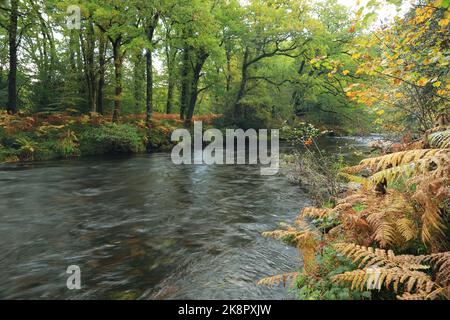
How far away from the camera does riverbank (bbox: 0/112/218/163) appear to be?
1349 cm

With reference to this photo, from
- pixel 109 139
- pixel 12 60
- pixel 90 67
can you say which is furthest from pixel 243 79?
pixel 12 60

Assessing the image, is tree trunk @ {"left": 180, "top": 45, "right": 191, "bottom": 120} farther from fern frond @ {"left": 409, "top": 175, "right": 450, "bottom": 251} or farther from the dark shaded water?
fern frond @ {"left": 409, "top": 175, "right": 450, "bottom": 251}

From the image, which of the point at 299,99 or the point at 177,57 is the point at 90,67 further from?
the point at 299,99

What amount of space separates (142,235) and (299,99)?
85.2 feet

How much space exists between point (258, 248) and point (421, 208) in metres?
2.49

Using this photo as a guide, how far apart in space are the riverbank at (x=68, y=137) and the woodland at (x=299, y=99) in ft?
0.21

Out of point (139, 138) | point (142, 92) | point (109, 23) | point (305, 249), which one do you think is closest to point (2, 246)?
point (305, 249)

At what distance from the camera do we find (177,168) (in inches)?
506

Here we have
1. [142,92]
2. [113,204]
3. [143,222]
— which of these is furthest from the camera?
[142,92]

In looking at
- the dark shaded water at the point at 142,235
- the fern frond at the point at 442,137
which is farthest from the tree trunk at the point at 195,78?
the fern frond at the point at 442,137

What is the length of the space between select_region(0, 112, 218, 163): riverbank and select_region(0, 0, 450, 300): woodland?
6 centimetres

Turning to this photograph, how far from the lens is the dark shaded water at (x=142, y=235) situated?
156 inches

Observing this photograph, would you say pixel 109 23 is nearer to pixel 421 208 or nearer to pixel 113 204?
pixel 113 204
